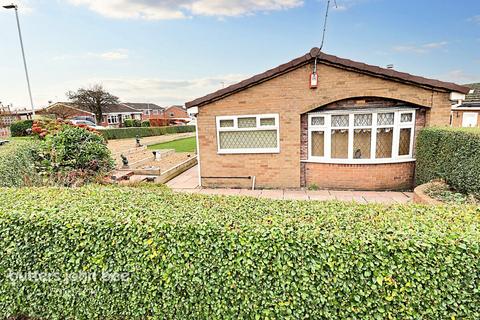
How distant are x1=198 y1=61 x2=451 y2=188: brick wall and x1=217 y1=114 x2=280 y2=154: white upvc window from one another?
0.17m

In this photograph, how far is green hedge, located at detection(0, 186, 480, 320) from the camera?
2.10 metres

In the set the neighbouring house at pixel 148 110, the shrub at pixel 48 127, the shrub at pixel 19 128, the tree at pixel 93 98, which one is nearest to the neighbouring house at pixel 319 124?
the shrub at pixel 48 127

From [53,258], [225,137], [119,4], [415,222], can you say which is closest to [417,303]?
[415,222]

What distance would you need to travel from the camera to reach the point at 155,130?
33844 mm

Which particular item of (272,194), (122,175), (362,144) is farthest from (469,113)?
(122,175)

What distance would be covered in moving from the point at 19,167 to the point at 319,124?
28.0 ft

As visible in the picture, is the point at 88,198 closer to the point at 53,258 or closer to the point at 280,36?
the point at 53,258

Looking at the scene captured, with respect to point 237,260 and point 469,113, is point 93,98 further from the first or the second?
point 469,113

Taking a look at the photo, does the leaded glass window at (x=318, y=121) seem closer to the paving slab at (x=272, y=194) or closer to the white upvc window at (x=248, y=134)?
the white upvc window at (x=248, y=134)

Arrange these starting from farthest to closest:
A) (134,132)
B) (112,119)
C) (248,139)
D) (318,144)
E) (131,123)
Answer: (112,119) → (131,123) → (134,132) → (248,139) → (318,144)

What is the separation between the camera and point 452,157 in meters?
5.45

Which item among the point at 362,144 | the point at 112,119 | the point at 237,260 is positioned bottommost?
the point at 237,260

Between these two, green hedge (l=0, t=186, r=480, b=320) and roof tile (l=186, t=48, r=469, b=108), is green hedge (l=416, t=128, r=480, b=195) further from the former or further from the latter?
green hedge (l=0, t=186, r=480, b=320)

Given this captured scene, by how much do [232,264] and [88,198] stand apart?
2.25 metres
